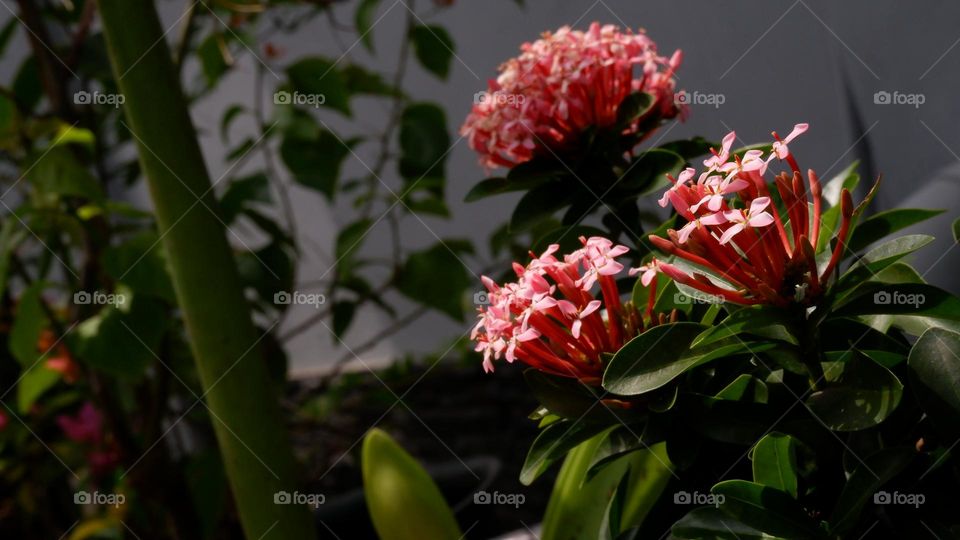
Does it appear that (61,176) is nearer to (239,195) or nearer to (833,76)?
(239,195)

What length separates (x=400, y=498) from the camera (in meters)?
0.65

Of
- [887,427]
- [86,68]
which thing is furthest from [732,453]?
[86,68]

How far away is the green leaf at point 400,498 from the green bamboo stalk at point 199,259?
0.20 ft

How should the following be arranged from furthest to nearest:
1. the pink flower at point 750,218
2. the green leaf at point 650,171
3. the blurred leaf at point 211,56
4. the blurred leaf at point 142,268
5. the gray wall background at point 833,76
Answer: the blurred leaf at point 211,56 → the blurred leaf at point 142,268 → the gray wall background at point 833,76 → the green leaf at point 650,171 → the pink flower at point 750,218

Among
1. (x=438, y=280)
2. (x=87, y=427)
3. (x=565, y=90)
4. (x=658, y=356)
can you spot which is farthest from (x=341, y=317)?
(x=658, y=356)

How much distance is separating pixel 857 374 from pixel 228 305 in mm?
402

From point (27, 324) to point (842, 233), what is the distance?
820 mm

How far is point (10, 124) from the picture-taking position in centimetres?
102

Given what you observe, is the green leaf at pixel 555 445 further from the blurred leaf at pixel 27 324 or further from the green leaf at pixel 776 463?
the blurred leaf at pixel 27 324

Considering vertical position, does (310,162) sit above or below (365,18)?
below

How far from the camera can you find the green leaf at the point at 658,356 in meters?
0.40

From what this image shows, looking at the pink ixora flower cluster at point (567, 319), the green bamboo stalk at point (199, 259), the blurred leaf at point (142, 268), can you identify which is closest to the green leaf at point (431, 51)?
the blurred leaf at point (142, 268)

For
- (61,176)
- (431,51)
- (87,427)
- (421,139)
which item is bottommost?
(87,427)

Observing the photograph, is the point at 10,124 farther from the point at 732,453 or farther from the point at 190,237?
the point at 732,453
